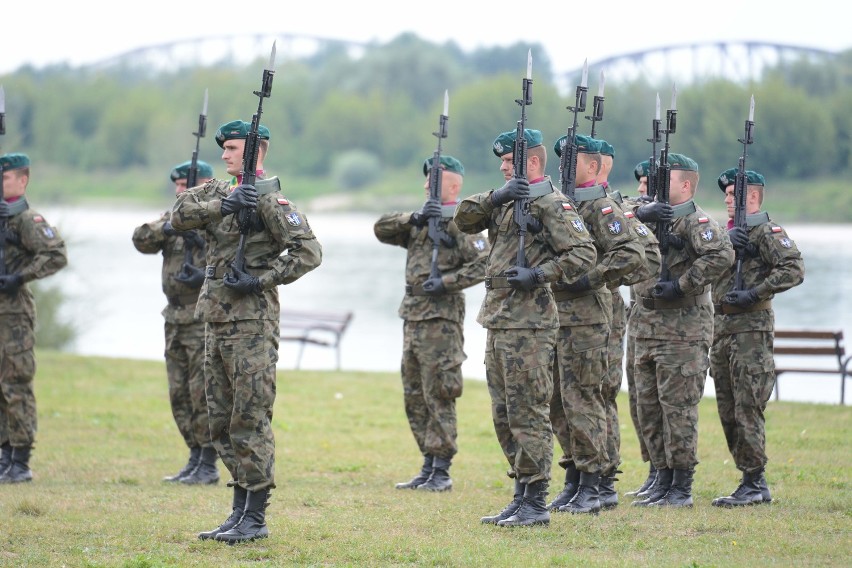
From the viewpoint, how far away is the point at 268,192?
7.52 meters

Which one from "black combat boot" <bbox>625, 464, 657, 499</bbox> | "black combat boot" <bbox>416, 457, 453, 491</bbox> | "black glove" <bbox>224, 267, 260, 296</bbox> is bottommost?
"black combat boot" <bbox>416, 457, 453, 491</bbox>

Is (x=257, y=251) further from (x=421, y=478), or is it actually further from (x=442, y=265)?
(x=421, y=478)

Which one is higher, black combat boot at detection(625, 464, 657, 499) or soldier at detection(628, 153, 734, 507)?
soldier at detection(628, 153, 734, 507)

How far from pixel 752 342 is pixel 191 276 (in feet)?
14.1

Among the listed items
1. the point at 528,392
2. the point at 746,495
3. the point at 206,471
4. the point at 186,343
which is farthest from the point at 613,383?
the point at 186,343

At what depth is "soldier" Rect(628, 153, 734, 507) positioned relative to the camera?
866 centimetres

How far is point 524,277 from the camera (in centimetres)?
758

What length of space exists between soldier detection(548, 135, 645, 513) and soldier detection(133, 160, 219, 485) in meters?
3.04

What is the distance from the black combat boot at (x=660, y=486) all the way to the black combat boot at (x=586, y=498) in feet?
1.70

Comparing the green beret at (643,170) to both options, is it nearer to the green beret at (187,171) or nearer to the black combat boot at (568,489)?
the black combat boot at (568,489)

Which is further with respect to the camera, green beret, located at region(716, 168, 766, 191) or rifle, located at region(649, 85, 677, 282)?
green beret, located at region(716, 168, 766, 191)

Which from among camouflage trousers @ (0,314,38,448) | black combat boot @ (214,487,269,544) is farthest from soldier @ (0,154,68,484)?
black combat boot @ (214,487,269,544)

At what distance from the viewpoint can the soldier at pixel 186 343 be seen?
9.98m

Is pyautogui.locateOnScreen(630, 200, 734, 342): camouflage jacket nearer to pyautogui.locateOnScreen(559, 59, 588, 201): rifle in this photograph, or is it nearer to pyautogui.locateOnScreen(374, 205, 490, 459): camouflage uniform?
pyautogui.locateOnScreen(559, 59, 588, 201): rifle
